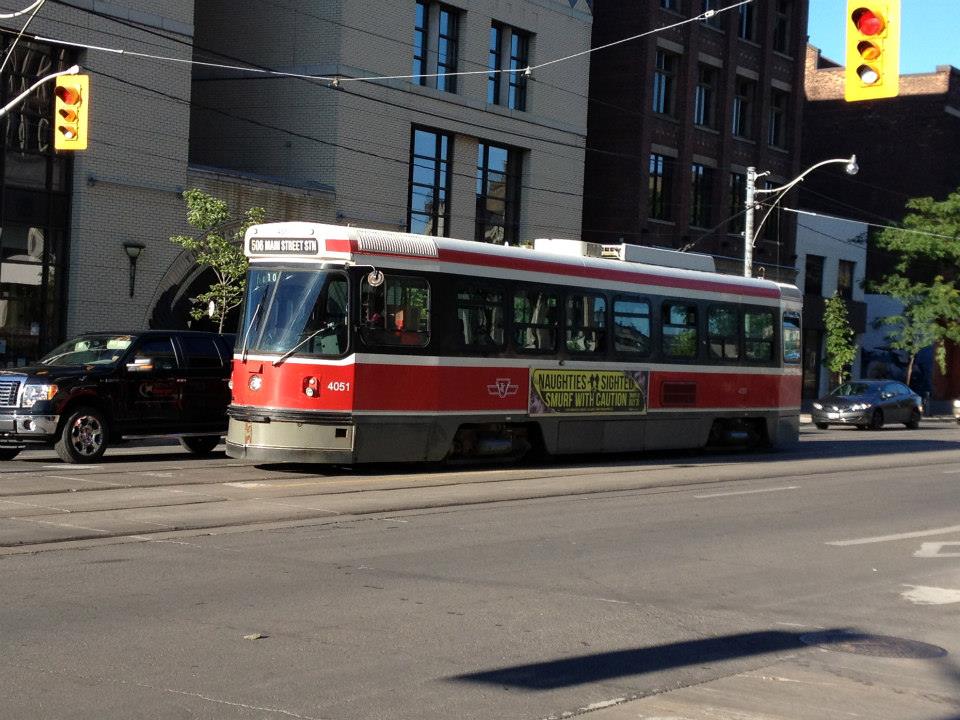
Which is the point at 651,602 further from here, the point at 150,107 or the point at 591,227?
the point at 591,227

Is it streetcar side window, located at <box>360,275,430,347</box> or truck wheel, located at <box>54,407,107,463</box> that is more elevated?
streetcar side window, located at <box>360,275,430,347</box>

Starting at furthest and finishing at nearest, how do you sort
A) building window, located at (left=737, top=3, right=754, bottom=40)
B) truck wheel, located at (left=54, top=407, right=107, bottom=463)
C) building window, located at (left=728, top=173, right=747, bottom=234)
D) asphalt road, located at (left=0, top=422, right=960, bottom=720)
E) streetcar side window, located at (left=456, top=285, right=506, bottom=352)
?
building window, located at (left=728, top=173, right=747, bottom=234), building window, located at (left=737, top=3, right=754, bottom=40), streetcar side window, located at (left=456, top=285, right=506, bottom=352), truck wheel, located at (left=54, top=407, right=107, bottom=463), asphalt road, located at (left=0, top=422, right=960, bottom=720)

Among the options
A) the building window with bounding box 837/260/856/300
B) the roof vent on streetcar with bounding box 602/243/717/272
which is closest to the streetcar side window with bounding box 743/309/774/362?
the roof vent on streetcar with bounding box 602/243/717/272

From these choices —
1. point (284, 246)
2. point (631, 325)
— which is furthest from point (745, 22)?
point (284, 246)

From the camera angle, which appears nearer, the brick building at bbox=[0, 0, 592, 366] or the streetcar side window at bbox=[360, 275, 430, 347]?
the streetcar side window at bbox=[360, 275, 430, 347]

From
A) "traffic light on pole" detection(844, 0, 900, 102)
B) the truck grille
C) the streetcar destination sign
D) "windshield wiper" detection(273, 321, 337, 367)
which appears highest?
"traffic light on pole" detection(844, 0, 900, 102)

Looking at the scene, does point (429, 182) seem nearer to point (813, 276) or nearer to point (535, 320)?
point (535, 320)

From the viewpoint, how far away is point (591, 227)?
149 ft

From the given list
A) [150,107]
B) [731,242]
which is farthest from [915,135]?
[150,107]

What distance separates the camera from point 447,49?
36688 millimetres

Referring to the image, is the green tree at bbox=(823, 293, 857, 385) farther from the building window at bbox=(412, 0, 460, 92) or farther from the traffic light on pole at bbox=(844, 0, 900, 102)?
the traffic light on pole at bbox=(844, 0, 900, 102)

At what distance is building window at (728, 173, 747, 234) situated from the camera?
49.2 m

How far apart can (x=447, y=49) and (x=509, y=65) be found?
99.4 inches

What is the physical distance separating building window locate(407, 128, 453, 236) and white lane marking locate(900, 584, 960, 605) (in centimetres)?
2675
